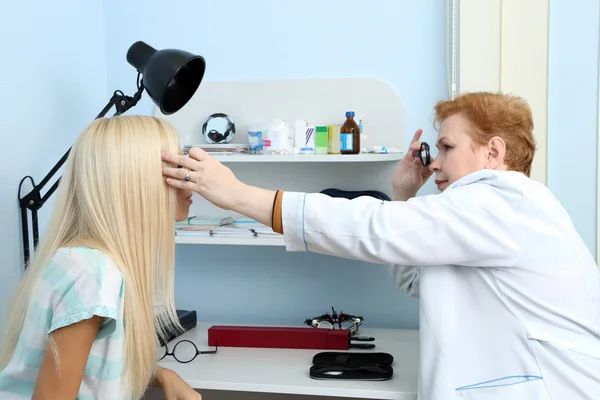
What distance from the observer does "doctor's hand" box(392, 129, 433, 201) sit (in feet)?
6.74

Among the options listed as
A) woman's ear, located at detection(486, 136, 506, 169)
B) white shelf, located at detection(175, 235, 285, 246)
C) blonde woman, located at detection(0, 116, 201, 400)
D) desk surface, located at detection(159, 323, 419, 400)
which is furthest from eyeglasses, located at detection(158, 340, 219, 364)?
woman's ear, located at detection(486, 136, 506, 169)

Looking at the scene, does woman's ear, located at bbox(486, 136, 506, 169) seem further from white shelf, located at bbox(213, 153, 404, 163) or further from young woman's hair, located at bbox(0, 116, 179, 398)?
young woman's hair, located at bbox(0, 116, 179, 398)

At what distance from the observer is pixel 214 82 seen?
2.48m

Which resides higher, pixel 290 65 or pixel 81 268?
pixel 290 65

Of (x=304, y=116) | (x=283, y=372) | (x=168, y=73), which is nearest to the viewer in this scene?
(x=168, y=73)

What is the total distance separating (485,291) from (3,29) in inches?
62.1

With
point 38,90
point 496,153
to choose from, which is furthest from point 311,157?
point 38,90

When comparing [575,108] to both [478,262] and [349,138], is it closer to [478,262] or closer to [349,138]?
[349,138]

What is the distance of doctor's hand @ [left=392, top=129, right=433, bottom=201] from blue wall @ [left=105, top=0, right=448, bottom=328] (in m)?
0.32

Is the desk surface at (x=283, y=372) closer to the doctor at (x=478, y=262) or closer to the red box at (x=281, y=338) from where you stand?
the red box at (x=281, y=338)

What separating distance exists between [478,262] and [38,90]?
1506mm

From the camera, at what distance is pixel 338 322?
233 cm

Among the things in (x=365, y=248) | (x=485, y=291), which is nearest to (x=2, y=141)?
(x=365, y=248)

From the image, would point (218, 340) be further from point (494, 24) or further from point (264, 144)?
point (494, 24)
